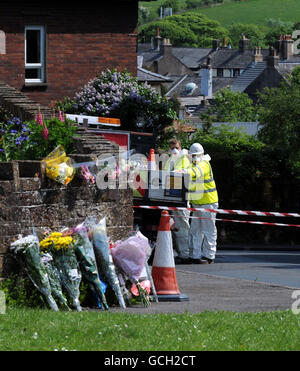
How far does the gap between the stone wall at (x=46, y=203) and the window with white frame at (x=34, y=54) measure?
12826 millimetres

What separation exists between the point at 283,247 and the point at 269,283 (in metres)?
9.44

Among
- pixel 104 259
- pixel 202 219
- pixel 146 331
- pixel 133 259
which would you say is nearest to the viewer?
pixel 146 331

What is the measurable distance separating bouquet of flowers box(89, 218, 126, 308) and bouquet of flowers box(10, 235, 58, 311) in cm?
79

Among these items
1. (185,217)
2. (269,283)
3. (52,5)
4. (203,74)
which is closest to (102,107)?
(52,5)

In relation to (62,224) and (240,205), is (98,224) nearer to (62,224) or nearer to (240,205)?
(62,224)

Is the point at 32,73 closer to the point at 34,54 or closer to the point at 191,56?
the point at 34,54

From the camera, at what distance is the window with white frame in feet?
84.1

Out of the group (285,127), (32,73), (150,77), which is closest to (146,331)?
(285,127)

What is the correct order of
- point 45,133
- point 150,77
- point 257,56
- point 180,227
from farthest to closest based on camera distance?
point 257,56
point 150,77
point 180,227
point 45,133

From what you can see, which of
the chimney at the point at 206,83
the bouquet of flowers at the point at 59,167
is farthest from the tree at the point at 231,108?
the bouquet of flowers at the point at 59,167

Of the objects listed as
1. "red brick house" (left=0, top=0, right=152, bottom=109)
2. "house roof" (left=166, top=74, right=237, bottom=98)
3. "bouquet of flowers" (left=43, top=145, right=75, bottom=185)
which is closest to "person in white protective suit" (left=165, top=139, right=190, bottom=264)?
"bouquet of flowers" (left=43, top=145, right=75, bottom=185)

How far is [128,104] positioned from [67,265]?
543 inches

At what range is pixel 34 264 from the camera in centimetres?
1069

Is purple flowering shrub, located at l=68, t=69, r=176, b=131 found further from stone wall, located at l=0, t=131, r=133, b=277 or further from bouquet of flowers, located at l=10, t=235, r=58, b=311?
bouquet of flowers, located at l=10, t=235, r=58, b=311
